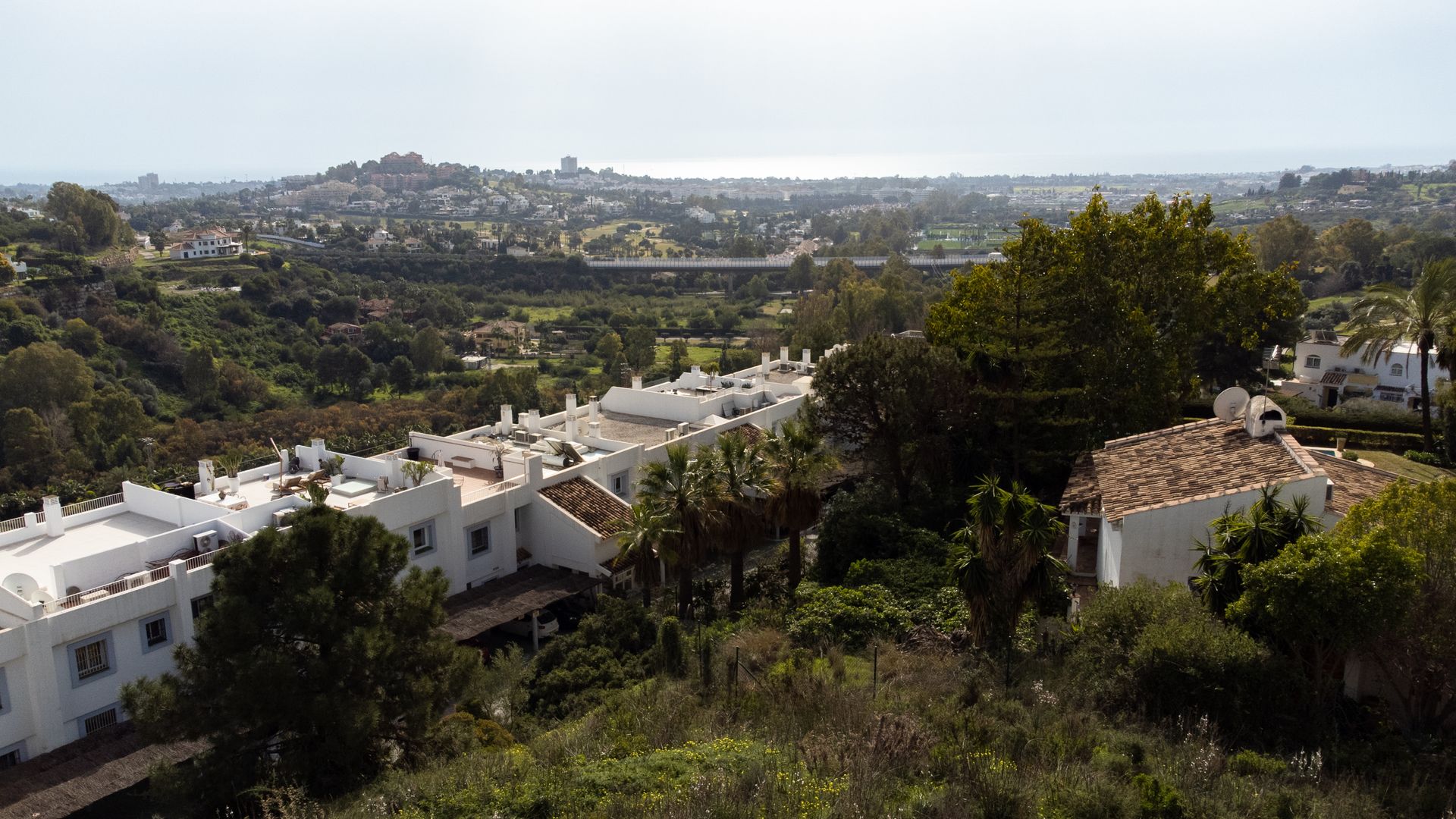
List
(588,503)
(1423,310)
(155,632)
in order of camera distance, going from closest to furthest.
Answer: (155,632)
(588,503)
(1423,310)

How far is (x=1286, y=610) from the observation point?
14258 mm

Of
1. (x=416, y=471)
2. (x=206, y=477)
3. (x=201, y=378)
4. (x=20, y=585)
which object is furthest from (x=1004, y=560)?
(x=201, y=378)

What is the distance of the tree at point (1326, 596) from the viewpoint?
1370cm

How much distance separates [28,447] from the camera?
180ft

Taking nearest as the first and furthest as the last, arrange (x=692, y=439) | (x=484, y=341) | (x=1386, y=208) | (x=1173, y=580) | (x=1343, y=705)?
(x=1343, y=705), (x=1173, y=580), (x=692, y=439), (x=484, y=341), (x=1386, y=208)

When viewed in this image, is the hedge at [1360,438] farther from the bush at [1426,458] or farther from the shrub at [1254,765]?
the shrub at [1254,765]

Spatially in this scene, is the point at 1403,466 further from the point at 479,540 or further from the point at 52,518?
the point at 52,518

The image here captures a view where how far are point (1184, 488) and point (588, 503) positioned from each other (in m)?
15.8

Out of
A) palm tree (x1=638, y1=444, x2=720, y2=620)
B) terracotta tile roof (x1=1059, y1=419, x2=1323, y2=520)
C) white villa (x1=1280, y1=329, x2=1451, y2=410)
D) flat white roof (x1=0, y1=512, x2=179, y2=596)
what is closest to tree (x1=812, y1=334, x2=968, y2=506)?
terracotta tile roof (x1=1059, y1=419, x2=1323, y2=520)

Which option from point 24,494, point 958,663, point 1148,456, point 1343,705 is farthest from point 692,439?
point 24,494

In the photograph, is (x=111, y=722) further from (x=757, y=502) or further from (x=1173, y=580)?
(x=1173, y=580)

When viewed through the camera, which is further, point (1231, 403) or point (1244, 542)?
point (1231, 403)

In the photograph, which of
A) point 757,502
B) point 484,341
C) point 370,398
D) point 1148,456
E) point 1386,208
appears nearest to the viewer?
point 1148,456

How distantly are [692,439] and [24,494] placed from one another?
122 feet
